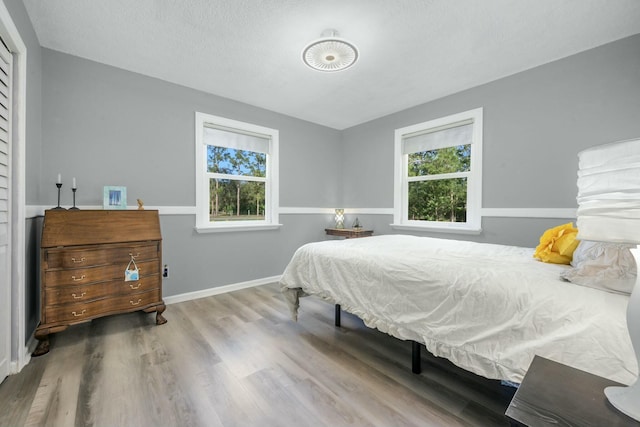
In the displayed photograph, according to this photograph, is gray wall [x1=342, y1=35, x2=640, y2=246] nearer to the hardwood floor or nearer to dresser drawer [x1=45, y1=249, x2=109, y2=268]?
the hardwood floor

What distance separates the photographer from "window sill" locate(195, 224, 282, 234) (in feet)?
10.3

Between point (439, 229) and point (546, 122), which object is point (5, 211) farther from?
point (546, 122)

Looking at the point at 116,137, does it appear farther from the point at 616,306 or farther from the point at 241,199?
the point at 616,306

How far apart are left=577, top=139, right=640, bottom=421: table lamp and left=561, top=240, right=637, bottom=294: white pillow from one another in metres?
0.54

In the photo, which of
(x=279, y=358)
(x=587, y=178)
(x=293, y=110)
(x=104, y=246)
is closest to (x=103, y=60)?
(x=104, y=246)

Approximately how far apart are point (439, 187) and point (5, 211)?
391cm

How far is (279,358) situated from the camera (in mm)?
1859

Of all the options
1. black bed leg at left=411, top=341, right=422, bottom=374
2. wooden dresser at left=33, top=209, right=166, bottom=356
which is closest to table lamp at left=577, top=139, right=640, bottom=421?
black bed leg at left=411, top=341, right=422, bottom=374

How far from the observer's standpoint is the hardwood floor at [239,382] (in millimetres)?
1334

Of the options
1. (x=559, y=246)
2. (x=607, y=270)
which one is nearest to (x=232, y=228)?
(x=559, y=246)

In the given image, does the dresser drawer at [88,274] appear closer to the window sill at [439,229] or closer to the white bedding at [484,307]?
the white bedding at [484,307]

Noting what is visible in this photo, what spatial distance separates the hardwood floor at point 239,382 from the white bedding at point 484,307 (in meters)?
0.33

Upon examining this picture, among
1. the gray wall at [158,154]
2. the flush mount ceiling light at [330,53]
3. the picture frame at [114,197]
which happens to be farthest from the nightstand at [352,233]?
the picture frame at [114,197]

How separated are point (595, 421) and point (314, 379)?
1329 mm
